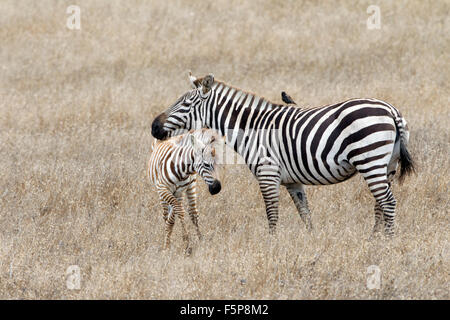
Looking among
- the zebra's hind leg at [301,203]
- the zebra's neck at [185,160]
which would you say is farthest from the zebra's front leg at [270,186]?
the zebra's neck at [185,160]

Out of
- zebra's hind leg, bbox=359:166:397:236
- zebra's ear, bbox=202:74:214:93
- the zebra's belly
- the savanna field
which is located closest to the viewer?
the savanna field

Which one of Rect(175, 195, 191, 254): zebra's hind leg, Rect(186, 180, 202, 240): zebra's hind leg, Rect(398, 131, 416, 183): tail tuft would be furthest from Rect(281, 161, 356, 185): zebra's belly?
Rect(175, 195, 191, 254): zebra's hind leg

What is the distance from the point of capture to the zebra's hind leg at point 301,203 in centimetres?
769

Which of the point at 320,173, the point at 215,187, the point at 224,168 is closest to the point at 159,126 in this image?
the point at 224,168

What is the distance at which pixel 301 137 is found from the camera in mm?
7465

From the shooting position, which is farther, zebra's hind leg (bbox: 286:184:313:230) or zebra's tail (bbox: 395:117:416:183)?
zebra's hind leg (bbox: 286:184:313:230)

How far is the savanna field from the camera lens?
19.8 feet

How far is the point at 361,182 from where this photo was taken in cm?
913

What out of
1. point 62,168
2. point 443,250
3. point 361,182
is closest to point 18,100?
point 62,168

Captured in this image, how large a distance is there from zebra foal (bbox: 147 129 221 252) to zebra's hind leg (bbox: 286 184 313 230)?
1.27m

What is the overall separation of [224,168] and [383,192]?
2989mm

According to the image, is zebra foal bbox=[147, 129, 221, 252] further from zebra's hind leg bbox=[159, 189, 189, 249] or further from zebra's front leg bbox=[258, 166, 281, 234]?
zebra's front leg bbox=[258, 166, 281, 234]
